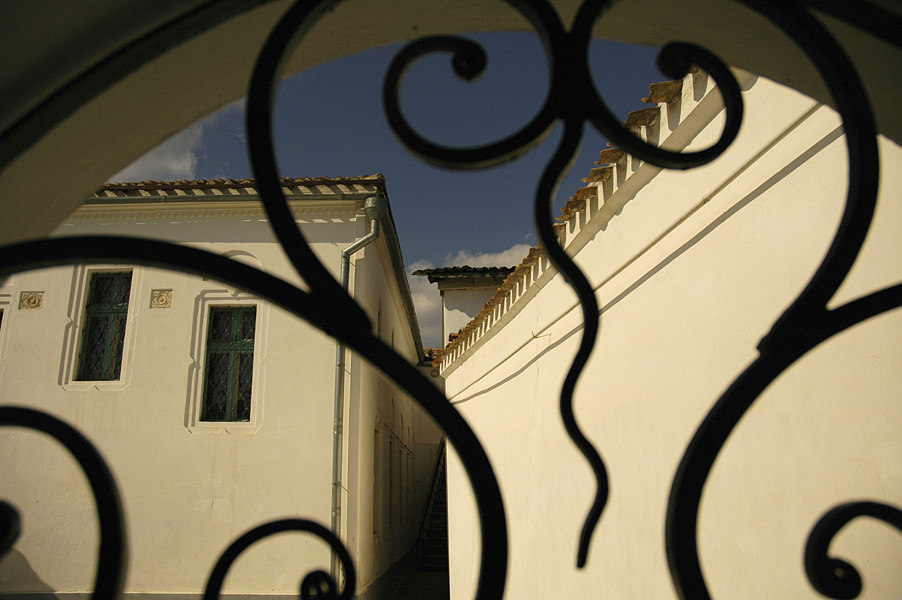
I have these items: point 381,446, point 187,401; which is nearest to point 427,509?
point 381,446

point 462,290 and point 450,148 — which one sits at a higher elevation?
point 462,290

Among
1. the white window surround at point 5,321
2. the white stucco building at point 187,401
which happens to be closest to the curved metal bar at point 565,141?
the white stucco building at point 187,401

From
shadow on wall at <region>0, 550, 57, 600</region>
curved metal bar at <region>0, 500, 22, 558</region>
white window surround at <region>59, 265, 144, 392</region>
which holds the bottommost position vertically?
shadow on wall at <region>0, 550, 57, 600</region>

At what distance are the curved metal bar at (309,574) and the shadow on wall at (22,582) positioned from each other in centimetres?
778

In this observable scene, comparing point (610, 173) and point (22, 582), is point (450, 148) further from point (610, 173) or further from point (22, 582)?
point (22, 582)

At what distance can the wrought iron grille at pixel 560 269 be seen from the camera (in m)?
0.51

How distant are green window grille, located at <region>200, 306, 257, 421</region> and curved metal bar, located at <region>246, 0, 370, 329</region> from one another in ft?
23.0

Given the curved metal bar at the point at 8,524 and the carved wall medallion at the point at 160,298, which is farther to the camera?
the carved wall medallion at the point at 160,298

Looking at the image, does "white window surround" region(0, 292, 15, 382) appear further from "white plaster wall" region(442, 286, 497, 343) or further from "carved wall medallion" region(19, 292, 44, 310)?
"white plaster wall" region(442, 286, 497, 343)

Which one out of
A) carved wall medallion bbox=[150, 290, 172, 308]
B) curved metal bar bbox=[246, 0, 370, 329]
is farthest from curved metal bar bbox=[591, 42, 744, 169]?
carved wall medallion bbox=[150, 290, 172, 308]

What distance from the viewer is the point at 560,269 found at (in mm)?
627

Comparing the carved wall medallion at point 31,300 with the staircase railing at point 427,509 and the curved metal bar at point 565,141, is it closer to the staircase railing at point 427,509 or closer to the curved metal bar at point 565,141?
the staircase railing at point 427,509

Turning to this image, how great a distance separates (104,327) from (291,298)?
8.04 m

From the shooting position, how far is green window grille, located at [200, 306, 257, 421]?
7.15 m
